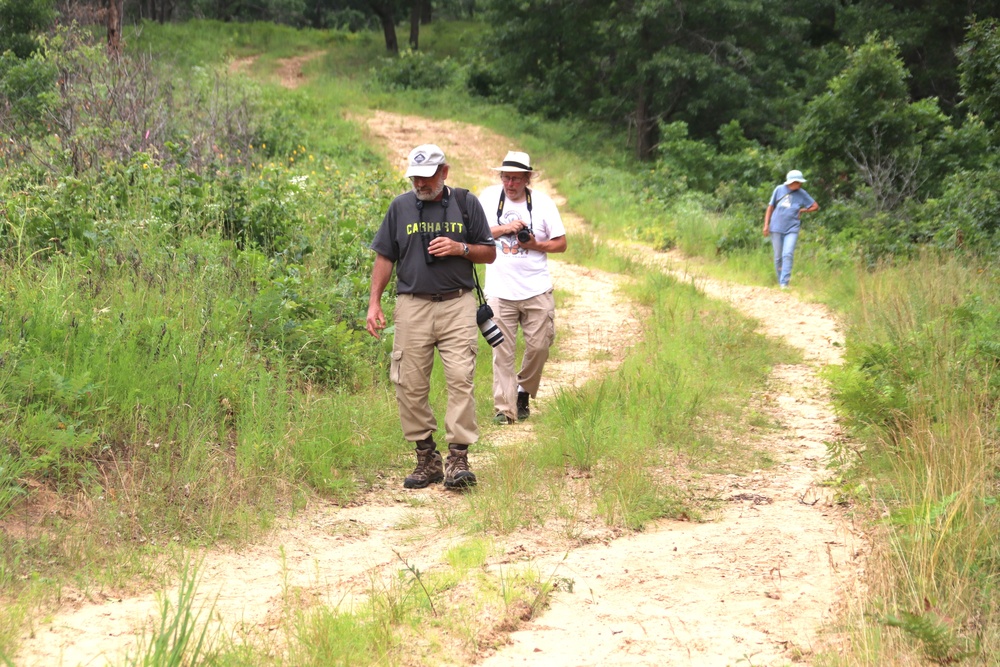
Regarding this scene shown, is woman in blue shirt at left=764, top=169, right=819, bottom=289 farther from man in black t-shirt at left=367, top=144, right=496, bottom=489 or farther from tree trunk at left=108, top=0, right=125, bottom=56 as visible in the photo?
tree trunk at left=108, top=0, right=125, bottom=56

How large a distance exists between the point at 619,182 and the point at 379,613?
59.8ft

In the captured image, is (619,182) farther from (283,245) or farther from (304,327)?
(304,327)

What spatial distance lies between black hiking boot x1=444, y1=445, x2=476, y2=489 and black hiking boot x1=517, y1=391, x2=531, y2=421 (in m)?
1.62

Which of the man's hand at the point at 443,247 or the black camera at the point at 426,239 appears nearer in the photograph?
the man's hand at the point at 443,247

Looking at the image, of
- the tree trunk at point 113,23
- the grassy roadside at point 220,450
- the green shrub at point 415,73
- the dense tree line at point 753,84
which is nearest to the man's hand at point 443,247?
the grassy roadside at point 220,450

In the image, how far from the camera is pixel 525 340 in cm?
729

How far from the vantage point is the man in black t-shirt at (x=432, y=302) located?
5.65 metres

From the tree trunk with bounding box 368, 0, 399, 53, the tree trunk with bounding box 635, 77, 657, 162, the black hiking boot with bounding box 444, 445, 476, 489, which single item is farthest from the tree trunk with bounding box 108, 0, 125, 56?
the black hiking boot with bounding box 444, 445, 476, 489

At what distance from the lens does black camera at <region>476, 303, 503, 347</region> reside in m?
5.93

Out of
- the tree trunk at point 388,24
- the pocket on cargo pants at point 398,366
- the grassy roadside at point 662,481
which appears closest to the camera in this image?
the grassy roadside at point 662,481

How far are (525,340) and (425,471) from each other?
1.71 meters

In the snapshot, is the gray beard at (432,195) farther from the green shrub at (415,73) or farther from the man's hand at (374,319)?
the green shrub at (415,73)

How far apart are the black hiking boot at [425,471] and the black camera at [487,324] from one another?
72cm

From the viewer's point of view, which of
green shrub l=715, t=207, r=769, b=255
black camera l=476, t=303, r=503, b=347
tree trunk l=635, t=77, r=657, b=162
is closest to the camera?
black camera l=476, t=303, r=503, b=347
